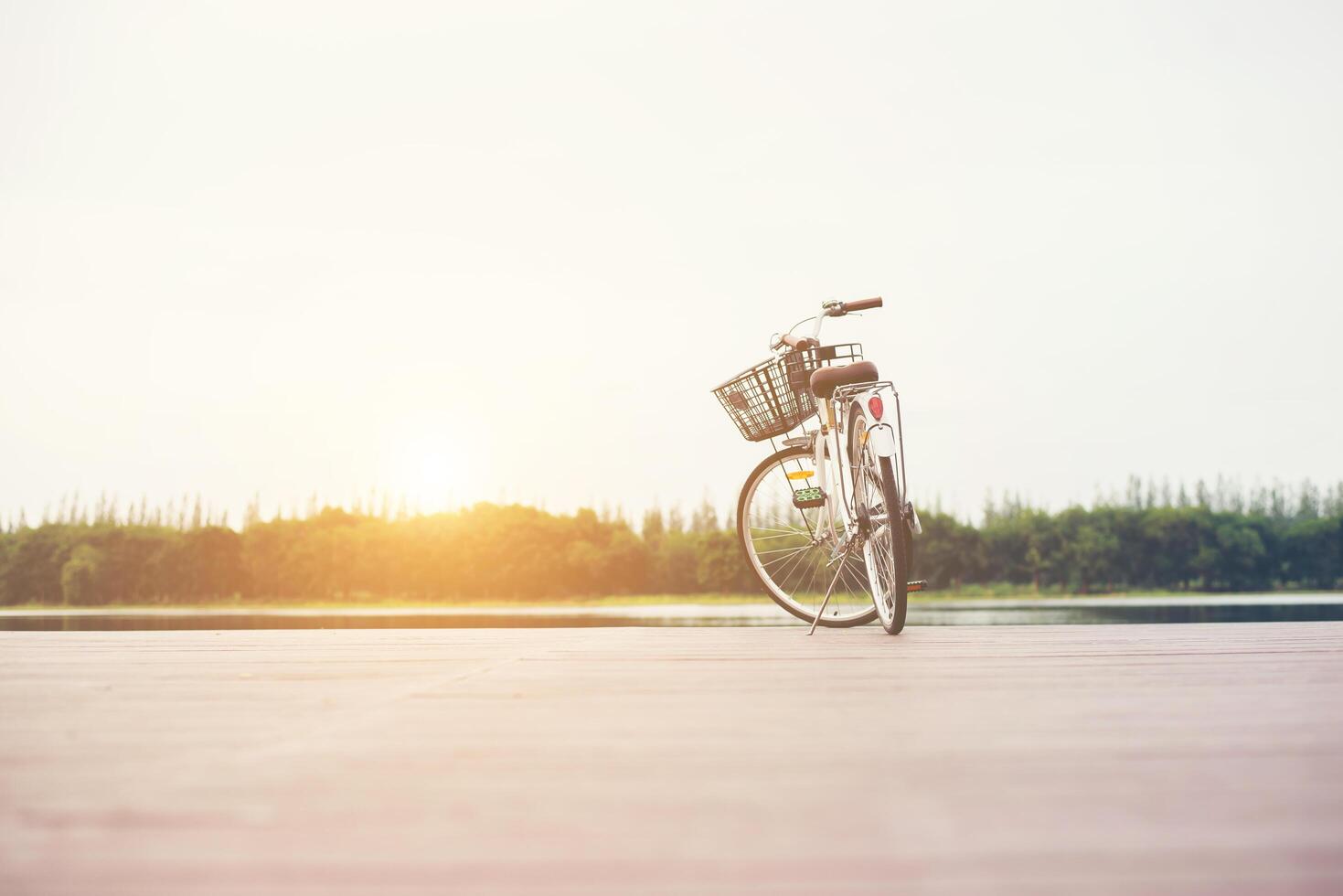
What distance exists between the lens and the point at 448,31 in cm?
3338

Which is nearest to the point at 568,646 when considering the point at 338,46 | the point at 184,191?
the point at 338,46

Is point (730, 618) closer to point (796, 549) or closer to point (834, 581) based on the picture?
point (796, 549)

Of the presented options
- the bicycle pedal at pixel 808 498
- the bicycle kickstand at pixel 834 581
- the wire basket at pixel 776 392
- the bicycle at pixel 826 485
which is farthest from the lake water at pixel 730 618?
the bicycle kickstand at pixel 834 581

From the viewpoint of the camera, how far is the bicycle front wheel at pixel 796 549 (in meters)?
4.46

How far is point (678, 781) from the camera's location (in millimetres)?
1254

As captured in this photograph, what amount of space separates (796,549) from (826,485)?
A: 543 mm

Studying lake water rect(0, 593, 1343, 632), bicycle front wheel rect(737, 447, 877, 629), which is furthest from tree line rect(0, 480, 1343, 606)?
bicycle front wheel rect(737, 447, 877, 629)

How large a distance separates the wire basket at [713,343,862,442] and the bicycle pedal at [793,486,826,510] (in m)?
0.35

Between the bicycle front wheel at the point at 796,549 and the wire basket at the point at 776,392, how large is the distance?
0.17 metres

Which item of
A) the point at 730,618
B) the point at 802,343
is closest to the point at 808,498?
the point at 802,343

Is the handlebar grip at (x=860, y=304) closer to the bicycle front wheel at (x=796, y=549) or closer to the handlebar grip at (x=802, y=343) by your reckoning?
the handlebar grip at (x=802, y=343)

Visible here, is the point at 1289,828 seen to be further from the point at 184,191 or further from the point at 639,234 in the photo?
the point at 184,191

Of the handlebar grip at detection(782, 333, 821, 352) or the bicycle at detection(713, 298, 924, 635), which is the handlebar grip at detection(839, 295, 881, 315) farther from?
the handlebar grip at detection(782, 333, 821, 352)

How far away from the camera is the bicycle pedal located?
180 inches
